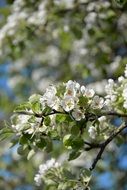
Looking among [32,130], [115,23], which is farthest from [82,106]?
[115,23]

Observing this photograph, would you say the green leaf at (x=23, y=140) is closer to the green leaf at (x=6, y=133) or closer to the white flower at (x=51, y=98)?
the green leaf at (x=6, y=133)

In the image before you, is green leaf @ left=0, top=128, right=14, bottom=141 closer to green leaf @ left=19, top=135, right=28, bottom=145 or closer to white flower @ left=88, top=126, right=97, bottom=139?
green leaf @ left=19, top=135, right=28, bottom=145

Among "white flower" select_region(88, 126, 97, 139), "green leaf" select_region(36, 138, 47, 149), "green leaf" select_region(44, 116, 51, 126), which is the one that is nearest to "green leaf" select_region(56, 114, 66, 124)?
"green leaf" select_region(44, 116, 51, 126)

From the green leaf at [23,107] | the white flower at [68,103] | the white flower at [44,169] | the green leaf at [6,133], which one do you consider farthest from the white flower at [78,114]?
the white flower at [44,169]

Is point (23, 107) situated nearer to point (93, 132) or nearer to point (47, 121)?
point (47, 121)

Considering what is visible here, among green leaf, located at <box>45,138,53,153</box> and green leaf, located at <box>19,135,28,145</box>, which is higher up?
green leaf, located at <box>19,135,28,145</box>

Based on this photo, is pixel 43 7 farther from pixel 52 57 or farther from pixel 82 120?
pixel 52 57

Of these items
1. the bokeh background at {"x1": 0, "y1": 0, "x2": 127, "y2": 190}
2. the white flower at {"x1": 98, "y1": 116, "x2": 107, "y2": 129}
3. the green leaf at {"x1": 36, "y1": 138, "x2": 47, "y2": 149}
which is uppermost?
the bokeh background at {"x1": 0, "y1": 0, "x2": 127, "y2": 190}
